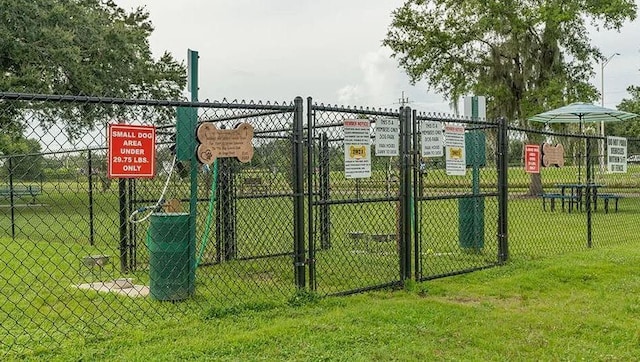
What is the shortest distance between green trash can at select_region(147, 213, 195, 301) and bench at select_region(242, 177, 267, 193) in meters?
1.67

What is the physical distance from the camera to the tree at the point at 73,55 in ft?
53.0

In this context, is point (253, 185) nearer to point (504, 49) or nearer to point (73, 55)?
point (73, 55)

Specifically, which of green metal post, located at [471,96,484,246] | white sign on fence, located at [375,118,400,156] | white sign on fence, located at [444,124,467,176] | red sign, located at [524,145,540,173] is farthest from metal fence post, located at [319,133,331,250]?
red sign, located at [524,145,540,173]

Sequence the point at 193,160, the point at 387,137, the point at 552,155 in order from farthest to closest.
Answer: the point at 552,155
the point at 387,137
the point at 193,160

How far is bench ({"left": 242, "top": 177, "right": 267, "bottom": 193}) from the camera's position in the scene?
22.5 feet

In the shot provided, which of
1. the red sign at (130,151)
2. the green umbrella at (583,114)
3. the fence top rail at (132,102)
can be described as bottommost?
the red sign at (130,151)

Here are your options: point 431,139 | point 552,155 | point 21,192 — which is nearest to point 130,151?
point 431,139

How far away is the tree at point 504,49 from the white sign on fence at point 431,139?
15.2 meters

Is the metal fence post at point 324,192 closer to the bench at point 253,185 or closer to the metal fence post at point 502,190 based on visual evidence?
the bench at point 253,185

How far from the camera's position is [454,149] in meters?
6.39

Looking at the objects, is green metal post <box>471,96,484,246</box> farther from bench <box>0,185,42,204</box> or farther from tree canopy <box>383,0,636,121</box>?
tree canopy <box>383,0,636,121</box>

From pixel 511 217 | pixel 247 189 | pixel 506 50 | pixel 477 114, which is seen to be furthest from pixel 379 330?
pixel 506 50

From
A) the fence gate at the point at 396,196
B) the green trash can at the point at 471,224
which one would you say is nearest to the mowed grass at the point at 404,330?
the fence gate at the point at 396,196

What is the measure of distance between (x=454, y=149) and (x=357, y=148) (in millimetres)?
1560
